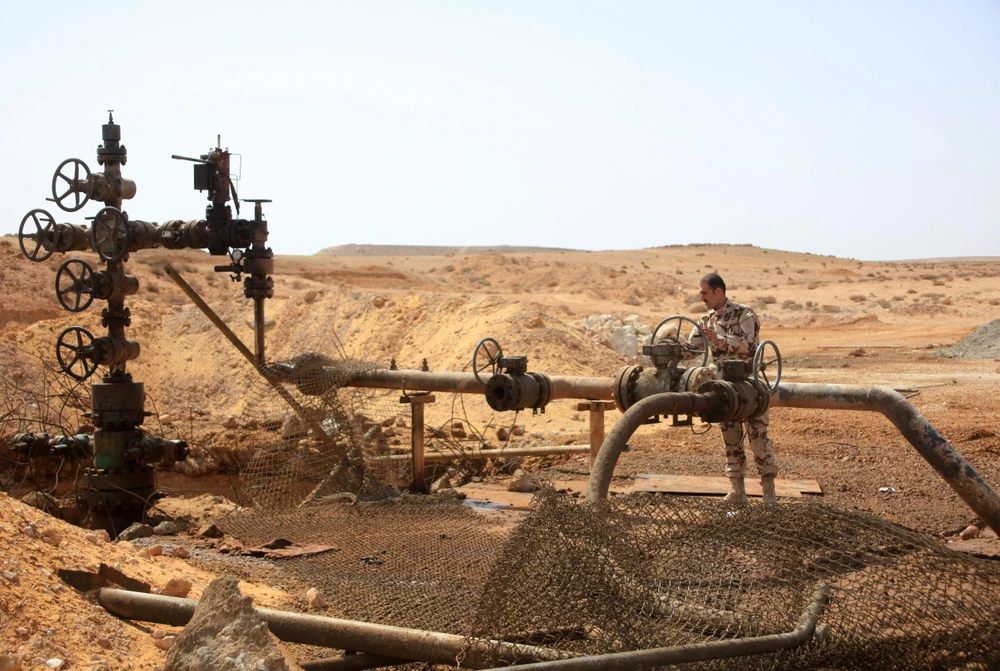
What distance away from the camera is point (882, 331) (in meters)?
25.3

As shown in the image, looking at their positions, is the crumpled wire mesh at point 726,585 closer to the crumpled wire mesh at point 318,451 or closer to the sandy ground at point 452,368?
the sandy ground at point 452,368

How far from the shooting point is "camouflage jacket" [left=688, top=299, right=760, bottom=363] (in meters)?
6.63

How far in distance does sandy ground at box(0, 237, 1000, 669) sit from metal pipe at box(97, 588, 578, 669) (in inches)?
4.0

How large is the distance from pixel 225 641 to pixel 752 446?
4.27 metres

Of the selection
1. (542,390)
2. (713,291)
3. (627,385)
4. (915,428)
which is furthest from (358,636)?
(713,291)

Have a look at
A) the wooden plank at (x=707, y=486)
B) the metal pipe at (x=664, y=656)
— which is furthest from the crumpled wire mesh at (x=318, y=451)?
the metal pipe at (x=664, y=656)

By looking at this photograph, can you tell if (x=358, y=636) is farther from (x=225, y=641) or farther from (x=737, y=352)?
(x=737, y=352)

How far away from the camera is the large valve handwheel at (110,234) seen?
7184mm

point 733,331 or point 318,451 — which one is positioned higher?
point 733,331

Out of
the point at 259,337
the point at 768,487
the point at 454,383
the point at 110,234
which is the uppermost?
the point at 110,234

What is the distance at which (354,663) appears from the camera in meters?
3.86

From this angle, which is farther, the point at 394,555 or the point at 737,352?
the point at 737,352

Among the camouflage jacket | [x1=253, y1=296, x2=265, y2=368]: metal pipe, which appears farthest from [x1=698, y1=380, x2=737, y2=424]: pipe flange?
[x1=253, y1=296, x2=265, y2=368]: metal pipe

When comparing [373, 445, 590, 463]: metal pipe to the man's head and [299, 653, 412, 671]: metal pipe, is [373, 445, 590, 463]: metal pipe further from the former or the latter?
[299, 653, 412, 671]: metal pipe
